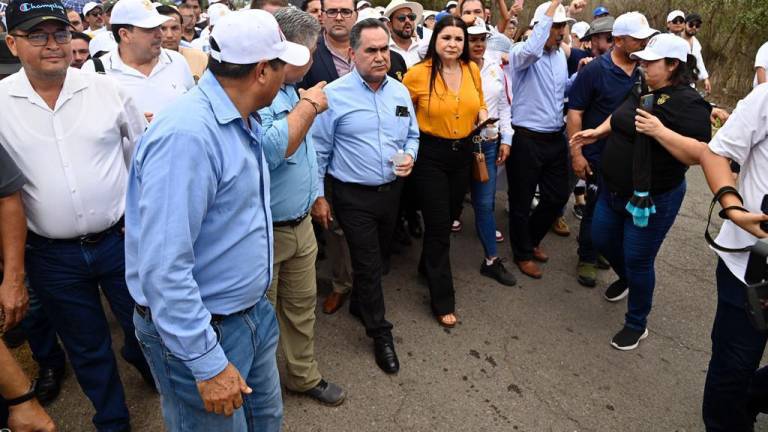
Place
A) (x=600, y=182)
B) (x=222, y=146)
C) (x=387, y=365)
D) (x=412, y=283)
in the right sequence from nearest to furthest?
(x=222, y=146), (x=387, y=365), (x=600, y=182), (x=412, y=283)

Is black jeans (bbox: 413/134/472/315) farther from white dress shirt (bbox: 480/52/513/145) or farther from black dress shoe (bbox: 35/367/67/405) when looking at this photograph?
black dress shoe (bbox: 35/367/67/405)

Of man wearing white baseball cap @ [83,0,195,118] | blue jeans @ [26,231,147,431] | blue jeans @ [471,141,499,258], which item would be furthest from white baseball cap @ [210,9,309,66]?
blue jeans @ [471,141,499,258]

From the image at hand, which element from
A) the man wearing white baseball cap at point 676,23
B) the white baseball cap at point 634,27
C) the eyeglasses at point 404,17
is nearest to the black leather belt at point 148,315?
the white baseball cap at point 634,27

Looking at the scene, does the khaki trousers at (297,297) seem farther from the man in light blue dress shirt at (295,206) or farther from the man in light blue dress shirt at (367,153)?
the man in light blue dress shirt at (367,153)

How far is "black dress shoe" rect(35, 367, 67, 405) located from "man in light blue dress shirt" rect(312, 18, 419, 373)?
181 cm

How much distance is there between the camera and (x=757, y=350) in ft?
7.51

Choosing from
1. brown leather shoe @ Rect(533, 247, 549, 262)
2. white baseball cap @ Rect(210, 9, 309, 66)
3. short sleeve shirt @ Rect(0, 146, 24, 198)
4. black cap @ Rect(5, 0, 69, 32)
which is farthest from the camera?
brown leather shoe @ Rect(533, 247, 549, 262)

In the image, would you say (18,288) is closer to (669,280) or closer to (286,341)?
(286,341)

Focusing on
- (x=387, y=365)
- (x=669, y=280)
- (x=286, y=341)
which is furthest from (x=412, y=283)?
(x=669, y=280)

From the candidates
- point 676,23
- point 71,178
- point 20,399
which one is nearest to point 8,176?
point 71,178

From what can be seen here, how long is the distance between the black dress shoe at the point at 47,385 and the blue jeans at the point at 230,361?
161 cm

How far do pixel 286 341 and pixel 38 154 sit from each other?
1.53 meters

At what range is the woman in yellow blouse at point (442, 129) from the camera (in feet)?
11.7

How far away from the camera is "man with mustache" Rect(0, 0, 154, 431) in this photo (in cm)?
231
